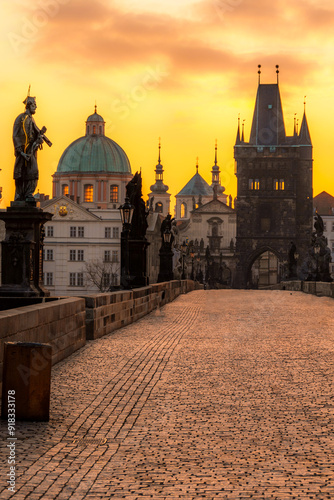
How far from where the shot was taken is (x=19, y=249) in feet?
54.0

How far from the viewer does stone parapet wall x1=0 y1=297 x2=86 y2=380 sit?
959cm

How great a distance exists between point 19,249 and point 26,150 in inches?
79.5

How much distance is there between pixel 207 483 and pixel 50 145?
12276mm

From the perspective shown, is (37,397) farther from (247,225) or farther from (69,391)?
(247,225)

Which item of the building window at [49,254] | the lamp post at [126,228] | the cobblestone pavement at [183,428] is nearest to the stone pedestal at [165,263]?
the lamp post at [126,228]

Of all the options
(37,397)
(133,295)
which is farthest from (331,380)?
(133,295)

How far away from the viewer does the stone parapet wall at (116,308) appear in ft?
52.5

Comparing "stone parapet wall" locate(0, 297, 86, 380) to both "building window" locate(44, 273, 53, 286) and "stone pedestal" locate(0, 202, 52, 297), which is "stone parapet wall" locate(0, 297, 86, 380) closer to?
"stone pedestal" locate(0, 202, 52, 297)

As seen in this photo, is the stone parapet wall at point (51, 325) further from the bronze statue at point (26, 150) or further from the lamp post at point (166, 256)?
the lamp post at point (166, 256)

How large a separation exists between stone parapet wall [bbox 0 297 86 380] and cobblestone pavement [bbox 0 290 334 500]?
1.00 ft

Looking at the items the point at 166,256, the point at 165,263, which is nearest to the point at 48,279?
the point at 165,263

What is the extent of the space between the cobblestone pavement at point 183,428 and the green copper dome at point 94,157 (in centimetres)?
11247

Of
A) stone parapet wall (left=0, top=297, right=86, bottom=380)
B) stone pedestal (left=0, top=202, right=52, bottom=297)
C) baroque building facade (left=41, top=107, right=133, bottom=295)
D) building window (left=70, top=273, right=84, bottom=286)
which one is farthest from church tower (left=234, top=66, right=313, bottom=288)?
stone parapet wall (left=0, top=297, right=86, bottom=380)

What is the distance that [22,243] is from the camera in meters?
16.5
